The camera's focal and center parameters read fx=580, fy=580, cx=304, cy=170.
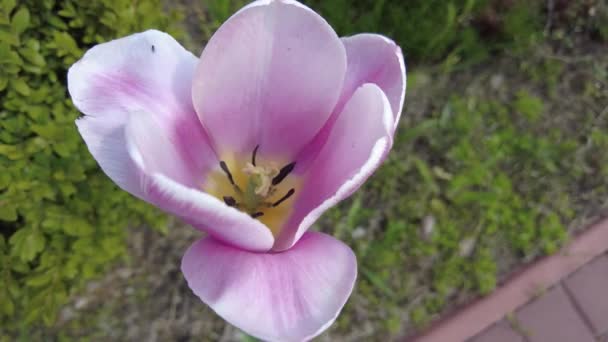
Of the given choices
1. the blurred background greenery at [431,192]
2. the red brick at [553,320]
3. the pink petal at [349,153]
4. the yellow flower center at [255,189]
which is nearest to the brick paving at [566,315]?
the red brick at [553,320]

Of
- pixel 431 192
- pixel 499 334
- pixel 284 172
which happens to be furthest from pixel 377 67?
pixel 499 334

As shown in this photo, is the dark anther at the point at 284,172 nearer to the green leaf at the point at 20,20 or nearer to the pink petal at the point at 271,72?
the pink petal at the point at 271,72

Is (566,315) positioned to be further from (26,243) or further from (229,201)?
(26,243)

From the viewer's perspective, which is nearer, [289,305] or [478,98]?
[289,305]

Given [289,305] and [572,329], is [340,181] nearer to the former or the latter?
[289,305]

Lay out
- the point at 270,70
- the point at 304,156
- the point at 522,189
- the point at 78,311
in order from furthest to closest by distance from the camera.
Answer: the point at 522,189, the point at 78,311, the point at 304,156, the point at 270,70

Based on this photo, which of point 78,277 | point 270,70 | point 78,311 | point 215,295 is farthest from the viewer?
point 78,311

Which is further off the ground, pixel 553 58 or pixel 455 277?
pixel 553 58

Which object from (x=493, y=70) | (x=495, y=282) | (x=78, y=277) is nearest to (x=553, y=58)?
(x=493, y=70)
